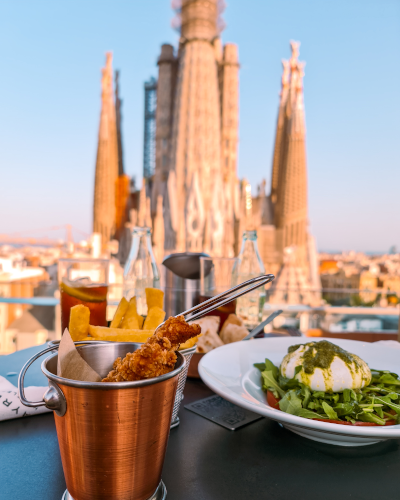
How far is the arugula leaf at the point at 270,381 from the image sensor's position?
2.16 feet

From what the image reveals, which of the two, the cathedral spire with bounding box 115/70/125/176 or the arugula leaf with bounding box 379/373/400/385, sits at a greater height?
the cathedral spire with bounding box 115/70/125/176

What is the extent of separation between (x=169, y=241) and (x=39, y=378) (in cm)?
2154

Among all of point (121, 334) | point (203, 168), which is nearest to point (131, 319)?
point (121, 334)

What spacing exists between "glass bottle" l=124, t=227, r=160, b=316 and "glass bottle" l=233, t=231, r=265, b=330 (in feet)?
0.97

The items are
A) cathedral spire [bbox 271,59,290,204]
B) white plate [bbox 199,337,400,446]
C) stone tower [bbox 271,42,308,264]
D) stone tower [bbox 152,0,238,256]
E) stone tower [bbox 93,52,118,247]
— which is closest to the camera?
white plate [bbox 199,337,400,446]

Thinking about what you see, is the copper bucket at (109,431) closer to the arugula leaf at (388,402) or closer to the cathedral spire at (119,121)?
the arugula leaf at (388,402)

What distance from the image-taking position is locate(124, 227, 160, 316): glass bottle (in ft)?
3.72

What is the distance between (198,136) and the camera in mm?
23234

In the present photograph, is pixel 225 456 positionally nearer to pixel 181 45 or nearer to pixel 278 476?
pixel 278 476

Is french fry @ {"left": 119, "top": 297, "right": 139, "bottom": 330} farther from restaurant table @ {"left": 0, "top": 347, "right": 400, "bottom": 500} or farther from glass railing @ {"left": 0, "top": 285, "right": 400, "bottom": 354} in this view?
glass railing @ {"left": 0, "top": 285, "right": 400, "bottom": 354}

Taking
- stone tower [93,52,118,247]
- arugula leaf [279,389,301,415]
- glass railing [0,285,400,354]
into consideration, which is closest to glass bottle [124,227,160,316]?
arugula leaf [279,389,301,415]

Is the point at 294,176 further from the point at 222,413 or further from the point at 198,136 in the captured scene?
the point at 222,413

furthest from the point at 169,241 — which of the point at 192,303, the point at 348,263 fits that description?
the point at 192,303

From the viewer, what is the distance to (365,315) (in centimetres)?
427
